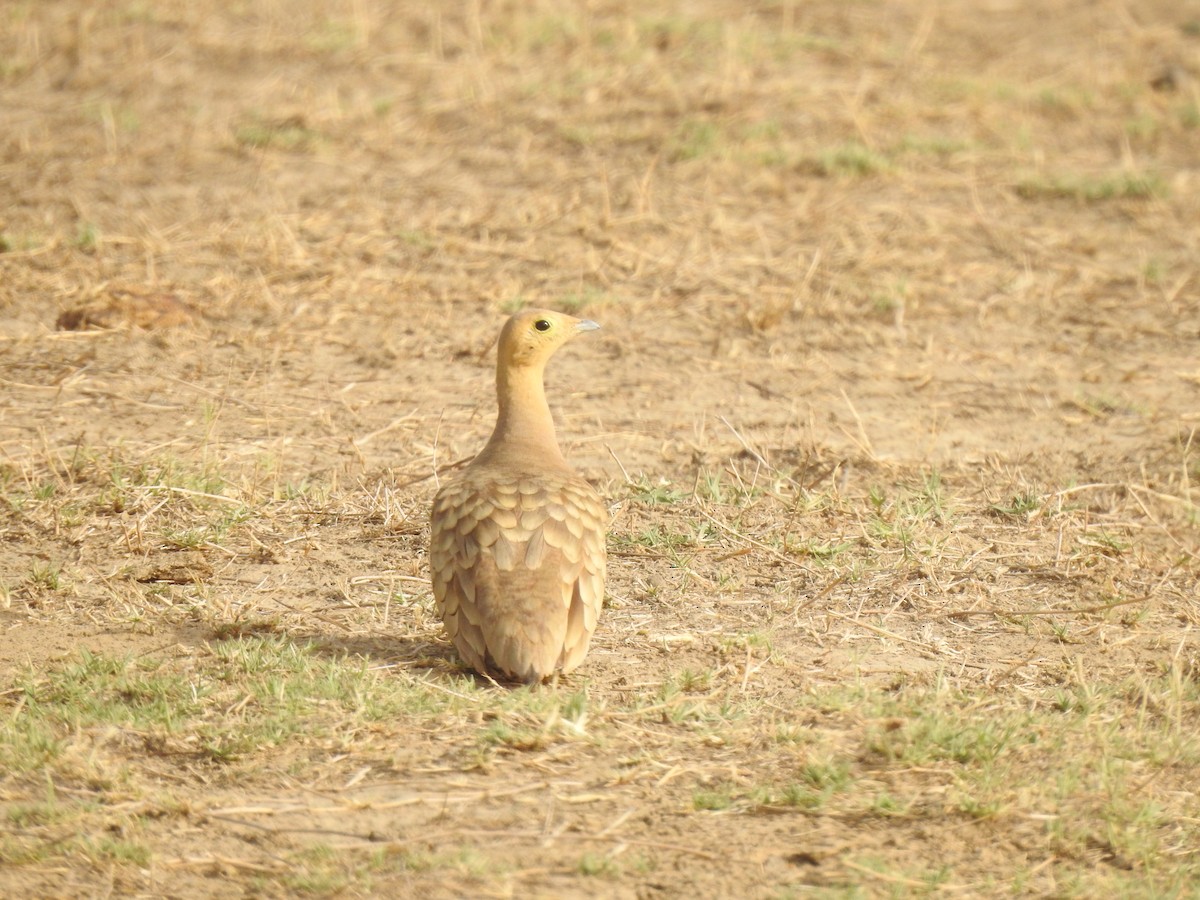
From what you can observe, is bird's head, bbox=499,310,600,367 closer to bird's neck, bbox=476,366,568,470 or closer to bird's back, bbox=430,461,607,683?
bird's neck, bbox=476,366,568,470

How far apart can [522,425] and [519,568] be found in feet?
2.65

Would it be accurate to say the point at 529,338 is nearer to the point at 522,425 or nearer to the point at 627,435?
the point at 522,425

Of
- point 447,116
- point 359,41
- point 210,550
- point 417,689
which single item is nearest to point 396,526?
point 210,550

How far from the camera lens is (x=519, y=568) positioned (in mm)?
4344

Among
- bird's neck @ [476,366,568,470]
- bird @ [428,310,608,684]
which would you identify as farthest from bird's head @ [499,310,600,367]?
bird @ [428,310,608,684]

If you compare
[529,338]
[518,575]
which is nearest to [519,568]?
[518,575]

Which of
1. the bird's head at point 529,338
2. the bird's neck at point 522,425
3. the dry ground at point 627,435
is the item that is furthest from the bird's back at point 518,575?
the bird's head at point 529,338

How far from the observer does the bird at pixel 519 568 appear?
168 inches

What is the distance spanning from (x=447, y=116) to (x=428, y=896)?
24.2 feet

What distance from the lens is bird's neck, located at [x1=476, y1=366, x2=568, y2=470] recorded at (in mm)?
4887

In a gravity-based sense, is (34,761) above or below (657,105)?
below

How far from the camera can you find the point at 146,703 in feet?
Answer: 14.1

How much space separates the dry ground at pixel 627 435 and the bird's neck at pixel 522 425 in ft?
1.85

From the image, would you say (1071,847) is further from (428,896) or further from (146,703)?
(146,703)
